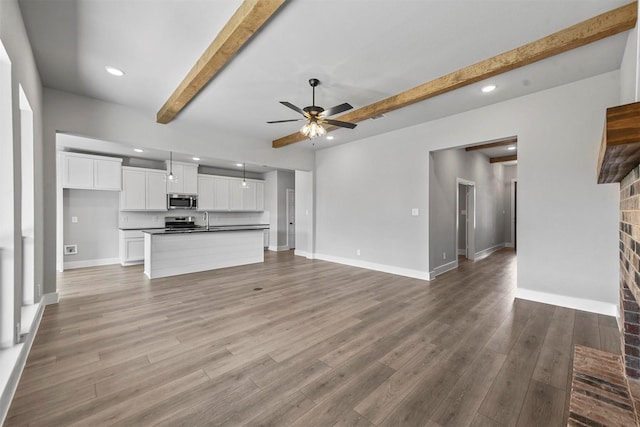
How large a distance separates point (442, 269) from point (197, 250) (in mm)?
4970

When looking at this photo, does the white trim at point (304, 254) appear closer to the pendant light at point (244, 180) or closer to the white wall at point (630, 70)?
the pendant light at point (244, 180)

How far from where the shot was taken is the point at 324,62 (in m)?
2.87

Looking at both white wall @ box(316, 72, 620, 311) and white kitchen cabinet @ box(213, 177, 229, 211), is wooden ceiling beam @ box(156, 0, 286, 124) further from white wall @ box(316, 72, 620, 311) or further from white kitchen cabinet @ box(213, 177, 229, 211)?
white kitchen cabinet @ box(213, 177, 229, 211)

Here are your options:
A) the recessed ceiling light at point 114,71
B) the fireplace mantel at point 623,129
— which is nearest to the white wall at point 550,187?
the fireplace mantel at point 623,129

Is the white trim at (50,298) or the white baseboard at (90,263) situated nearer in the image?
the white trim at (50,298)

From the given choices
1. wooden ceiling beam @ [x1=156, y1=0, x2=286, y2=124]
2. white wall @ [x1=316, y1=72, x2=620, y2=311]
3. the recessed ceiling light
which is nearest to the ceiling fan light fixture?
wooden ceiling beam @ [x1=156, y1=0, x2=286, y2=124]

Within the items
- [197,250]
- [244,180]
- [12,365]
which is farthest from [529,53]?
[244,180]

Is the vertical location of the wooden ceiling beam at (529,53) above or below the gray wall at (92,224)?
above

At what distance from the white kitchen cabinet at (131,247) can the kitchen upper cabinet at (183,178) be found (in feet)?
4.52

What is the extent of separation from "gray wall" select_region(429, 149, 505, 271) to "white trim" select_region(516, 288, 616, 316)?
4.73 feet

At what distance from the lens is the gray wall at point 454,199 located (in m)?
5.00

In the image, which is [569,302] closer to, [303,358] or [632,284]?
[632,284]

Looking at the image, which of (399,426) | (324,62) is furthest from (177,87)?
(399,426)

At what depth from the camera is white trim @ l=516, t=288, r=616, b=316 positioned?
→ 10.3ft
